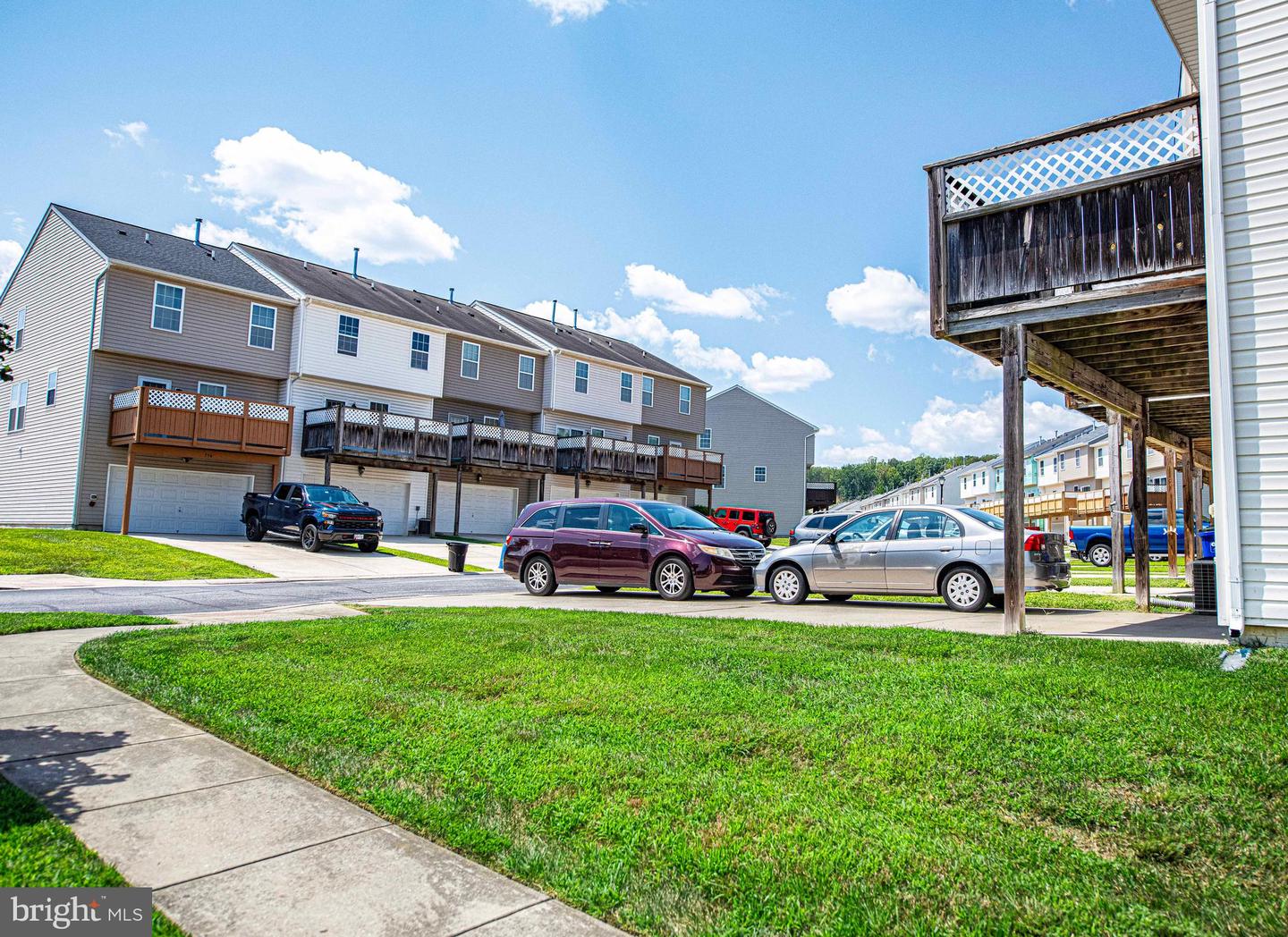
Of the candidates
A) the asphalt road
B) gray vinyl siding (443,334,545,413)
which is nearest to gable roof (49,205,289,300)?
gray vinyl siding (443,334,545,413)

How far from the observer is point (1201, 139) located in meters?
7.69

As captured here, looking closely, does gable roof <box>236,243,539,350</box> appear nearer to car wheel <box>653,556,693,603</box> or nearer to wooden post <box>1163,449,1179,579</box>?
car wheel <box>653,556,693,603</box>

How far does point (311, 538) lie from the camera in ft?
80.7

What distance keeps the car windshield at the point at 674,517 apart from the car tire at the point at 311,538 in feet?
45.1

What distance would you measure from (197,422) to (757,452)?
34.1m

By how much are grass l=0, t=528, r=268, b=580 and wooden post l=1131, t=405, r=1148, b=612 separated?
17188 mm

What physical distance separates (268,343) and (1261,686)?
30380mm

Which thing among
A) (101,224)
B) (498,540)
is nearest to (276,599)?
(498,540)

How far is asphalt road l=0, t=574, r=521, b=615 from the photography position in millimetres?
12031

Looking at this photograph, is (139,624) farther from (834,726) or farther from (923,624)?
(923,624)

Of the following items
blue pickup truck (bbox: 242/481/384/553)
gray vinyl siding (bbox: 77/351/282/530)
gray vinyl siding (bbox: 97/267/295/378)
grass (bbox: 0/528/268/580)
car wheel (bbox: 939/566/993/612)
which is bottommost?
grass (bbox: 0/528/268/580)

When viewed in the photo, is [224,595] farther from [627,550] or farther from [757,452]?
[757,452]

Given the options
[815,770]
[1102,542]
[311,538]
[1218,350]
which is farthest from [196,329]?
[1102,542]

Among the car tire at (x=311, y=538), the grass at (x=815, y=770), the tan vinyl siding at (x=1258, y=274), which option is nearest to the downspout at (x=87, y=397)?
the car tire at (x=311, y=538)
